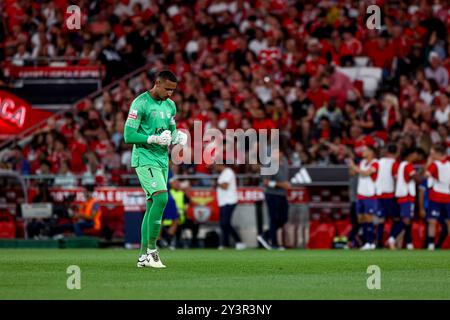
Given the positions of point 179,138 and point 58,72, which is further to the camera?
point 58,72

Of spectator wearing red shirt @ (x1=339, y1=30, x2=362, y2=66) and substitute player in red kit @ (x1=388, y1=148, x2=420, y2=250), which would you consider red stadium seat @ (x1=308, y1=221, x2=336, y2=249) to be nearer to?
substitute player in red kit @ (x1=388, y1=148, x2=420, y2=250)

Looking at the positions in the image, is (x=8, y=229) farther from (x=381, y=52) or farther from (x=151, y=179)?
(x=151, y=179)

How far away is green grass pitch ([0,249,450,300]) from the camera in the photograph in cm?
1212

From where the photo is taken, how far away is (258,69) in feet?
103

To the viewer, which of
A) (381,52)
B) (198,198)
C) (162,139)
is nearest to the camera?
(162,139)

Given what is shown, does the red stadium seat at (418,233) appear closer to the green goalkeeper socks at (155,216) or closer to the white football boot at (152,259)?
the white football boot at (152,259)

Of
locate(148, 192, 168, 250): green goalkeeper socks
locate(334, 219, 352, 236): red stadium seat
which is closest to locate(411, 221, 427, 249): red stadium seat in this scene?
locate(334, 219, 352, 236): red stadium seat

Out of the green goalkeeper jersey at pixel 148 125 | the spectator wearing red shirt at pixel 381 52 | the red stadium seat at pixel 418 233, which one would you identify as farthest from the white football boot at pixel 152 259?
the spectator wearing red shirt at pixel 381 52

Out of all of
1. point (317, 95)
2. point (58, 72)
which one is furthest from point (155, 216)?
point (58, 72)

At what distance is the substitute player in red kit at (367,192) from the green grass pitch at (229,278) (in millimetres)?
5908

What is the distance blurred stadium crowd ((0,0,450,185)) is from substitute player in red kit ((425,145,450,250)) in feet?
5.49

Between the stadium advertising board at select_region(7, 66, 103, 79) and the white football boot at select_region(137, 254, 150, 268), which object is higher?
the stadium advertising board at select_region(7, 66, 103, 79)

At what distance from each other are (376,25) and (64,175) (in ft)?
29.9

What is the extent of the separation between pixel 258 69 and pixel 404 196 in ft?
23.5
